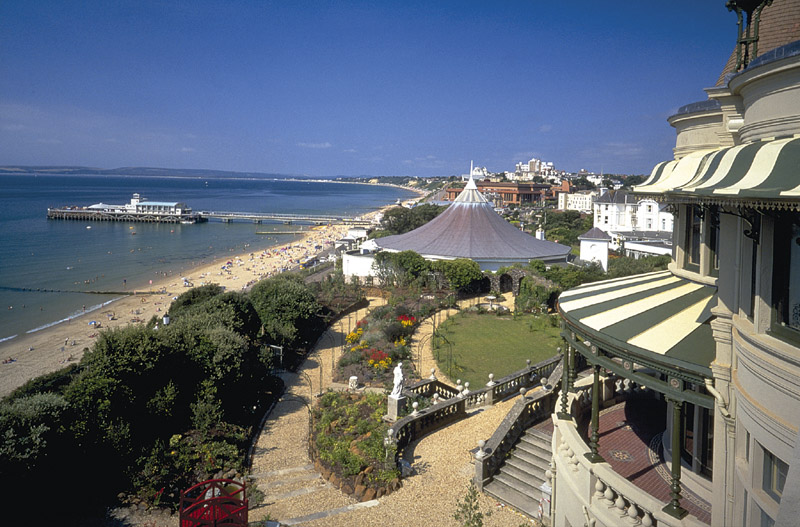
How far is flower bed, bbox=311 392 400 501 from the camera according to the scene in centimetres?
1154

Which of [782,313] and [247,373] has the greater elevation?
[782,313]

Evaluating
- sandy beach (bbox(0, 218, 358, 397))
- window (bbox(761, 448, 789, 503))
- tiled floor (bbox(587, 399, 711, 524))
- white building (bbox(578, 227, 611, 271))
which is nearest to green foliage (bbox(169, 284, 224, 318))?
sandy beach (bbox(0, 218, 358, 397))

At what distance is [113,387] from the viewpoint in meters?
13.2

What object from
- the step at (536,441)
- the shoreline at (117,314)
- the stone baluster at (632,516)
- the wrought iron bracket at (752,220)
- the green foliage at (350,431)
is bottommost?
the shoreline at (117,314)

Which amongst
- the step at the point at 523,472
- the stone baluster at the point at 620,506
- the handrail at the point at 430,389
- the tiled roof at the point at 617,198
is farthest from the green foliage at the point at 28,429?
the tiled roof at the point at 617,198

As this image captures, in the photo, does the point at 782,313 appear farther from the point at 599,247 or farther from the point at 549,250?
the point at 599,247

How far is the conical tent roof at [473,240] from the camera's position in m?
37.9

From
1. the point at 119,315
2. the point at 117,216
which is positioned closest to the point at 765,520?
the point at 119,315

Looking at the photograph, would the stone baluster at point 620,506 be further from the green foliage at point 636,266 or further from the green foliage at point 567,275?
the green foliage at point 636,266

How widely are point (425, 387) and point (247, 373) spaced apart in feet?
18.2

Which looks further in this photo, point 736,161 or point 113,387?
point 113,387

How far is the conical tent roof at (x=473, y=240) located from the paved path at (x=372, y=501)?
2256cm

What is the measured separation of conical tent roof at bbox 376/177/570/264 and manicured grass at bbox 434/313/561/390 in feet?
32.7

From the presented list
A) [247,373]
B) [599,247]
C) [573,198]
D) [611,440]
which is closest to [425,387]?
[247,373]
